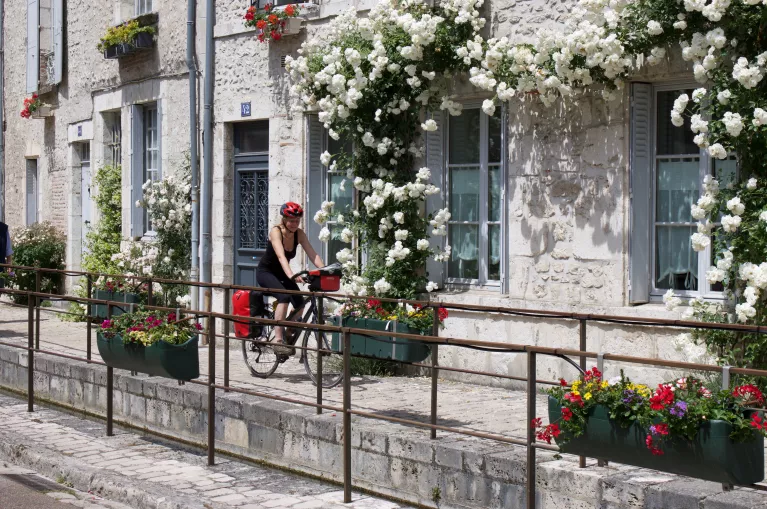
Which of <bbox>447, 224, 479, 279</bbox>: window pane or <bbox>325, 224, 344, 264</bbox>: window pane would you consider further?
<bbox>325, 224, 344, 264</bbox>: window pane

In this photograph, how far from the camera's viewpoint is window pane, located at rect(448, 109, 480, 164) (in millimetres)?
10234

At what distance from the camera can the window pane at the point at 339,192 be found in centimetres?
1152

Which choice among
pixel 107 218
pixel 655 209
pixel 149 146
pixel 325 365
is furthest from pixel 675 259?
pixel 107 218

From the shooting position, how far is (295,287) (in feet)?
32.6

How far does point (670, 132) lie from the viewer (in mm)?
8773

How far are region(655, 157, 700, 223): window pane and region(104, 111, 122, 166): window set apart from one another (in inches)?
352

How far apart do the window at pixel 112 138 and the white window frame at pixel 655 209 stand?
29.1ft

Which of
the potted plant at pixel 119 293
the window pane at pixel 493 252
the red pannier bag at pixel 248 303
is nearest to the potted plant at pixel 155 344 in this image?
the red pannier bag at pixel 248 303

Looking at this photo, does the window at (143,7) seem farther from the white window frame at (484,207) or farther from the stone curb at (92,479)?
the stone curb at (92,479)

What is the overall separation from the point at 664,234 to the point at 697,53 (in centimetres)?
156

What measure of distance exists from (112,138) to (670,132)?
362 inches

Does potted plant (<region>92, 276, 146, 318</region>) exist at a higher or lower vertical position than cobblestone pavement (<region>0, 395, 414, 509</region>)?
higher

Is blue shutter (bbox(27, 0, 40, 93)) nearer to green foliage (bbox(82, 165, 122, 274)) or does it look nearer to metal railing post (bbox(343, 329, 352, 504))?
green foliage (bbox(82, 165, 122, 274))

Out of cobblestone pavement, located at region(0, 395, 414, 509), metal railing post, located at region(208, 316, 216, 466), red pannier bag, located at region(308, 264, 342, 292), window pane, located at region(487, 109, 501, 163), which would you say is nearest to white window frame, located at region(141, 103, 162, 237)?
red pannier bag, located at region(308, 264, 342, 292)
